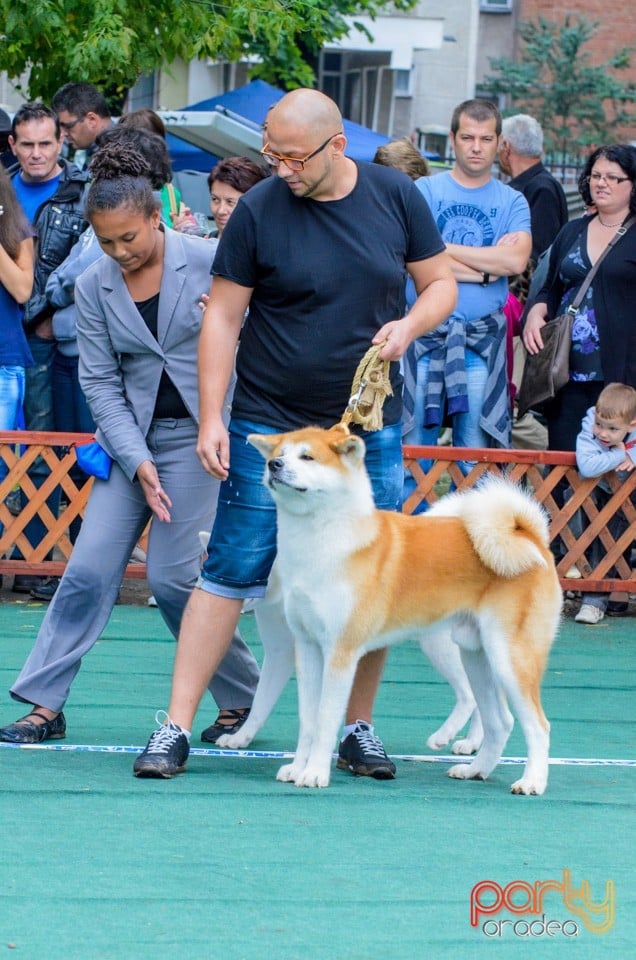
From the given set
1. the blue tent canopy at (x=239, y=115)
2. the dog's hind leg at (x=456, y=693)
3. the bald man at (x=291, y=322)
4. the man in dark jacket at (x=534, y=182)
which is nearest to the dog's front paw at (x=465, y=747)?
the dog's hind leg at (x=456, y=693)

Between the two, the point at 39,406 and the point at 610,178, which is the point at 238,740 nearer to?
the point at 39,406

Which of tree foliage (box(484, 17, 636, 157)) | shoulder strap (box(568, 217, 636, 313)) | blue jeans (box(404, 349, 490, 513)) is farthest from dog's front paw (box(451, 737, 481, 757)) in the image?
tree foliage (box(484, 17, 636, 157))

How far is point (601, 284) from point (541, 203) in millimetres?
1608

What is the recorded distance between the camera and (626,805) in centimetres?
467

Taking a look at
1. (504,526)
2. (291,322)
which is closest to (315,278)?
(291,322)

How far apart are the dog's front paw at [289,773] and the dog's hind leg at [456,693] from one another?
802 mm

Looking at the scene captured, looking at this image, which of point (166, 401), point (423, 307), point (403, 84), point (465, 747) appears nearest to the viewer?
point (423, 307)

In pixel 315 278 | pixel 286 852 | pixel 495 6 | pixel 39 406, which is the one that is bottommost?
pixel 286 852

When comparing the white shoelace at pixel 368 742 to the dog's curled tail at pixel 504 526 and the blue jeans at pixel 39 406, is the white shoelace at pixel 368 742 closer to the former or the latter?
the dog's curled tail at pixel 504 526

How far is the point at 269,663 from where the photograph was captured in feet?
17.4

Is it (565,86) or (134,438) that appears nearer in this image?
(134,438)

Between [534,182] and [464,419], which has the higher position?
[534,182]

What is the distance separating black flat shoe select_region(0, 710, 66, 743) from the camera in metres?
5.16

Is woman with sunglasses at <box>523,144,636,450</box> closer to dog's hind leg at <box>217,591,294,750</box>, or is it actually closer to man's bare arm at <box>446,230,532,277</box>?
man's bare arm at <box>446,230,532,277</box>
